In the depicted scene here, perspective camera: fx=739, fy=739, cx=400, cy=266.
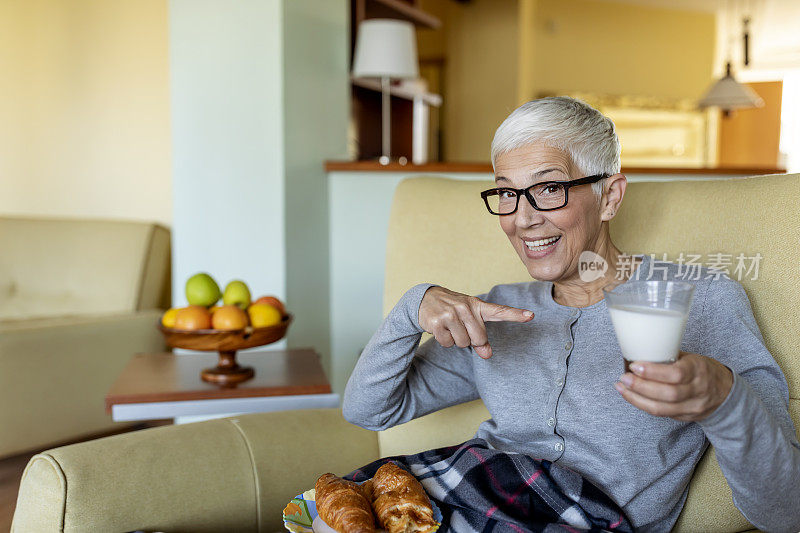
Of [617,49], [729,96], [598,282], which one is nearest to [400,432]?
[598,282]

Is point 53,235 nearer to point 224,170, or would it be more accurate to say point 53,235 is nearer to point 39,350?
point 39,350

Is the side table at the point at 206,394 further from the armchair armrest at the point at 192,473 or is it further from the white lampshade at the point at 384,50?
the white lampshade at the point at 384,50

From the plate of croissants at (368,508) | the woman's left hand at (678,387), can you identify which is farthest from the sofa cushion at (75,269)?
the woman's left hand at (678,387)

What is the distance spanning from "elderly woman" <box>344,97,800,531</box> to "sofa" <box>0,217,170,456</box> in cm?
203

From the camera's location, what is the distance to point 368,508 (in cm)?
112

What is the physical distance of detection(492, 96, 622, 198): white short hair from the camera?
1.26m

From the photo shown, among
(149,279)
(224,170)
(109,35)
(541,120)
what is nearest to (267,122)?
(224,170)

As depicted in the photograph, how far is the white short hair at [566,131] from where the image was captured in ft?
4.14

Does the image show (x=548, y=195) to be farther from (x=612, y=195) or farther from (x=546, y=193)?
(x=612, y=195)

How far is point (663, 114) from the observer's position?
7.48m

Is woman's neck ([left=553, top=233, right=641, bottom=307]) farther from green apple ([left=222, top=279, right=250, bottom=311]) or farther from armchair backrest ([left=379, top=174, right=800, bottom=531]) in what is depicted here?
green apple ([left=222, top=279, right=250, bottom=311])

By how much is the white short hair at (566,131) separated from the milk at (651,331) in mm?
432

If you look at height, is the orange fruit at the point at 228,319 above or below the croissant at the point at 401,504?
above

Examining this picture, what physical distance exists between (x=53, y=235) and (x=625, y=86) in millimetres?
5694
